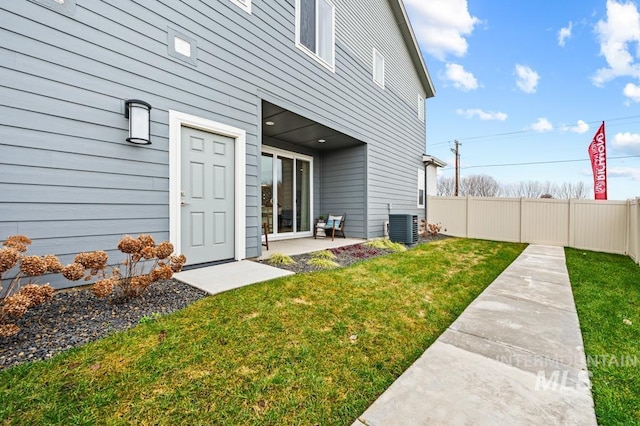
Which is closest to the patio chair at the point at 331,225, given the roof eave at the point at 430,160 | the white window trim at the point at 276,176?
the white window trim at the point at 276,176

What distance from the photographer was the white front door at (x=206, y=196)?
3611 mm

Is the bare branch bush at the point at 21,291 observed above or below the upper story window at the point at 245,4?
below

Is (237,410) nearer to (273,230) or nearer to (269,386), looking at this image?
(269,386)

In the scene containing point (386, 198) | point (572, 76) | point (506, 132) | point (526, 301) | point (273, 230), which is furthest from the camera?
point (506, 132)

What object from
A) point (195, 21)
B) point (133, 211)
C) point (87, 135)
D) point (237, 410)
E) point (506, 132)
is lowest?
point (237, 410)

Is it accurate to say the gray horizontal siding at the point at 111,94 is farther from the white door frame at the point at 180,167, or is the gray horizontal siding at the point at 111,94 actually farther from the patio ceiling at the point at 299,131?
the patio ceiling at the point at 299,131

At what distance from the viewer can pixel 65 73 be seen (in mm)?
2652

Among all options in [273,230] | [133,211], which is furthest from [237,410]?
[273,230]

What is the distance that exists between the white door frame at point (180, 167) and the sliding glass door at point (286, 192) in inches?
88.6

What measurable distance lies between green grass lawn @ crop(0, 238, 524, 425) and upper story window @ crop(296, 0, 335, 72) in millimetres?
4866

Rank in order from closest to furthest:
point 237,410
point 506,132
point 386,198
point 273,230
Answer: point 237,410
point 273,230
point 386,198
point 506,132

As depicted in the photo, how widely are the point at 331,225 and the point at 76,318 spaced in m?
5.61

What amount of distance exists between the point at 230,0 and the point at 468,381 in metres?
5.29

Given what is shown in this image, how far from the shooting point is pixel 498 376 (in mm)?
1586
